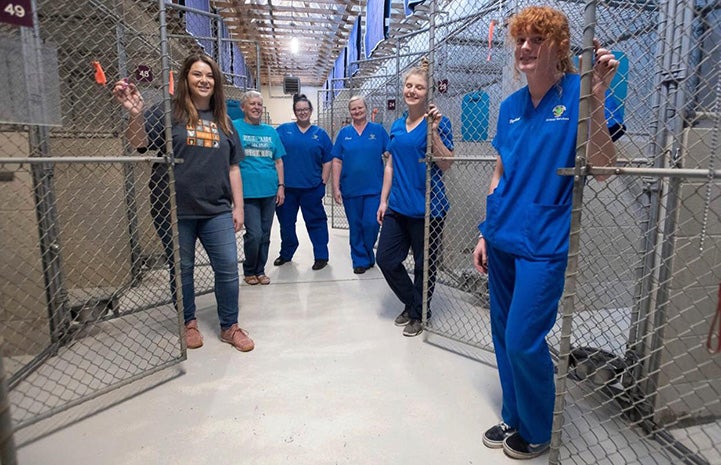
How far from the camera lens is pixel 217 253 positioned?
2453mm

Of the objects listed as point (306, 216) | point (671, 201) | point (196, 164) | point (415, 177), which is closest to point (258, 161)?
point (306, 216)

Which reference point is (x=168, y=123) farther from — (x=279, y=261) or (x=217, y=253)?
(x=279, y=261)

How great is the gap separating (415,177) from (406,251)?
488 mm

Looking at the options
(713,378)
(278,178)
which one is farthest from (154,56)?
(713,378)

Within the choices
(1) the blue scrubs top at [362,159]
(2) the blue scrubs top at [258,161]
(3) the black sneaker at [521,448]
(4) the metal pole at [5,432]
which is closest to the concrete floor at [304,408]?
(3) the black sneaker at [521,448]

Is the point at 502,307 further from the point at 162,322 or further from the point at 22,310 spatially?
the point at 22,310

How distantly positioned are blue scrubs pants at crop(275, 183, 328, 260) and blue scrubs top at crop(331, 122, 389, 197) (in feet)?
0.97

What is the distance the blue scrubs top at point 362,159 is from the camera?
4004mm

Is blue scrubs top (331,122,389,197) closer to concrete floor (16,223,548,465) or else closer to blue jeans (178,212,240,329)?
concrete floor (16,223,548,465)

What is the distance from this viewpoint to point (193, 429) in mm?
1827

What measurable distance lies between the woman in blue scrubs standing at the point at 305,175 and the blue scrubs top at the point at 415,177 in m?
1.50

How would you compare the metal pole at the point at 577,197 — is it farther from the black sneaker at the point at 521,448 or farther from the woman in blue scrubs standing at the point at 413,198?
the woman in blue scrubs standing at the point at 413,198

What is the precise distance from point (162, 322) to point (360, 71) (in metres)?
6.09

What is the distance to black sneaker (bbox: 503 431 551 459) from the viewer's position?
1665mm
